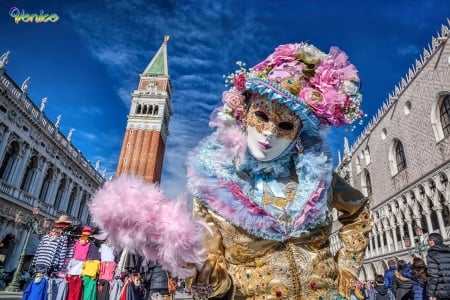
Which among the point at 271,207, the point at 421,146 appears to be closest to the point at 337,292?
the point at 271,207

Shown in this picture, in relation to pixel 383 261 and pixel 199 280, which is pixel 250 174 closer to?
pixel 199 280

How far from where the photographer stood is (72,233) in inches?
197

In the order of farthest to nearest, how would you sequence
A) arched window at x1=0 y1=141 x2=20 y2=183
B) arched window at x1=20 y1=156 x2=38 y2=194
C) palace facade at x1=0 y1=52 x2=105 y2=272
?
arched window at x1=20 y1=156 x2=38 y2=194
arched window at x1=0 y1=141 x2=20 y2=183
palace facade at x1=0 y1=52 x2=105 y2=272

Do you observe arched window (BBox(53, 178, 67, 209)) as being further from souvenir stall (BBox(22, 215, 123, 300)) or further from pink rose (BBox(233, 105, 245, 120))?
pink rose (BBox(233, 105, 245, 120))

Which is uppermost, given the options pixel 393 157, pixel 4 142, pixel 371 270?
pixel 393 157

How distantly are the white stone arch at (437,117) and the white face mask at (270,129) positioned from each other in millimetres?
17020

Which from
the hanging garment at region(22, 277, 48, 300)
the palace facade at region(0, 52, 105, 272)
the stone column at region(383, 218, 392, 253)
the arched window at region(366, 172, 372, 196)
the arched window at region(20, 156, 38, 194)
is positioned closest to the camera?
the hanging garment at region(22, 277, 48, 300)

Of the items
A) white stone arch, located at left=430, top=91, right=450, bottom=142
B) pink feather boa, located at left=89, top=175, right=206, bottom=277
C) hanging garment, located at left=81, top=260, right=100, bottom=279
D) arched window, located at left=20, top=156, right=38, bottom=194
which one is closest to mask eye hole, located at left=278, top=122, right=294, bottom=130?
pink feather boa, located at left=89, top=175, right=206, bottom=277

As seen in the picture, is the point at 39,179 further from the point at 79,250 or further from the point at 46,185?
the point at 79,250

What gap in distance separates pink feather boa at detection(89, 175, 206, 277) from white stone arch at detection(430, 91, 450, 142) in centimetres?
1790

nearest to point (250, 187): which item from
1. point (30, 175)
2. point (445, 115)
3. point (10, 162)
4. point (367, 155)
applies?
point (445, 115)

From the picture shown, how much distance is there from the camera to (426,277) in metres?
4.67

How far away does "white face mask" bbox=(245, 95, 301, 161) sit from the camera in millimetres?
→ 1699

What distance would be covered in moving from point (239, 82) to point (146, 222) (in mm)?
1112
